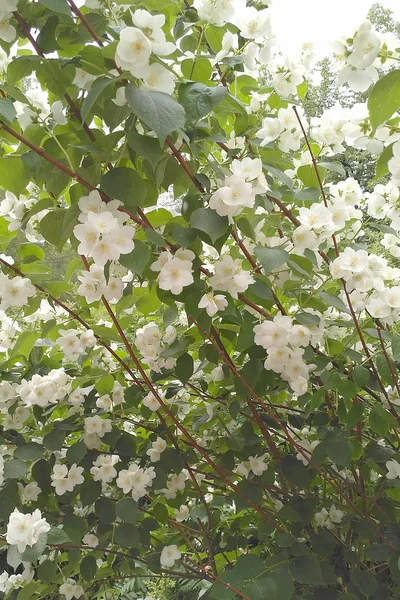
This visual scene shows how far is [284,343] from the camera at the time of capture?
84cm

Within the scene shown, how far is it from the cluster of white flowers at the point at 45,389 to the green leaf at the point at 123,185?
1.51ft

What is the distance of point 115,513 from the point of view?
46.4 inches

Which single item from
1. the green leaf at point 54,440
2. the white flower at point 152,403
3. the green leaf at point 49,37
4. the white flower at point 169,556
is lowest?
the white flower at point 169,556

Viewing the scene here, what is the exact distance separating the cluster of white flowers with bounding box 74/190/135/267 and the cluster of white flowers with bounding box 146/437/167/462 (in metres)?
0.55

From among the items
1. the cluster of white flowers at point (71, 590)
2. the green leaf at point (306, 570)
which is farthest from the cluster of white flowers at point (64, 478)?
the green leaf at point (306, 570)

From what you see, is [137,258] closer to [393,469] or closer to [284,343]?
[284,343]

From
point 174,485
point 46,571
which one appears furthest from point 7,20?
point 46,571

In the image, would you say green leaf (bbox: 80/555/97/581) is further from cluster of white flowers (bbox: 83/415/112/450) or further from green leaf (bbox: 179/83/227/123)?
green leaf (bbox: 179/83/227/123)

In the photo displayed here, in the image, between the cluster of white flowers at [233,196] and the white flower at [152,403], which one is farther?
the white flower at [152,403]

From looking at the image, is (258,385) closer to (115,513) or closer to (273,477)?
(273,477)

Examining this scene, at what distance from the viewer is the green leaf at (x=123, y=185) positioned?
2.33ft

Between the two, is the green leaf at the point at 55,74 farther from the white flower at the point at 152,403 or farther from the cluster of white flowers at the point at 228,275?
the white flower at the point at 152,403

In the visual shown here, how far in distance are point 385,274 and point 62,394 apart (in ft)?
2.09

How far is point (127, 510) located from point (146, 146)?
2.27ft
